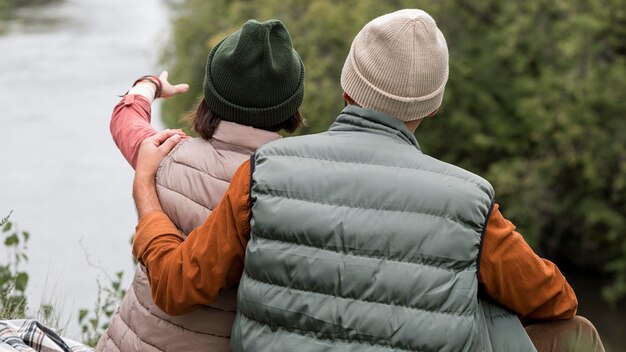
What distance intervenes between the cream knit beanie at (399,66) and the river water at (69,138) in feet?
6.60

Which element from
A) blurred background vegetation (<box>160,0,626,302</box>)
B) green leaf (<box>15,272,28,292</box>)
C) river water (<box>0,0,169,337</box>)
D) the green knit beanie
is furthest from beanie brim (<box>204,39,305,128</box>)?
blurred background vegetation (<box>160,0,626,302</box>)

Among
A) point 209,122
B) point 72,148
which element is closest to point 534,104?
point 72,148

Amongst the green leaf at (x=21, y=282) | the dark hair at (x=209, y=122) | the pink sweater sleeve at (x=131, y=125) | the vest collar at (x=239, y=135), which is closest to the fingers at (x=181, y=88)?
the pink sweater sleeve at (x=131, y=125)

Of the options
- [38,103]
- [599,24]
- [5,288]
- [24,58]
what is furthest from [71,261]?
[24,58]

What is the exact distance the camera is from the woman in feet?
6.93

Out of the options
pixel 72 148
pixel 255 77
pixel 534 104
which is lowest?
pixel 72 148

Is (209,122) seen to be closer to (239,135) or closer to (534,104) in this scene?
(239,135)

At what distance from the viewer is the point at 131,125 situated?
2.41m

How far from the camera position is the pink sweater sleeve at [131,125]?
92.7 inches

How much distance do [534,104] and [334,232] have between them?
10.7m

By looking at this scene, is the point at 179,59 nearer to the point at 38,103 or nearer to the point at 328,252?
the point at 38,103

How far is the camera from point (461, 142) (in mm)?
13555

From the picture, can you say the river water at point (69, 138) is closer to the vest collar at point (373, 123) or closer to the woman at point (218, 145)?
the woman at point (218, 145)

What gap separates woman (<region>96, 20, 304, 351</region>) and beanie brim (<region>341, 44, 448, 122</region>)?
0.20 meters
